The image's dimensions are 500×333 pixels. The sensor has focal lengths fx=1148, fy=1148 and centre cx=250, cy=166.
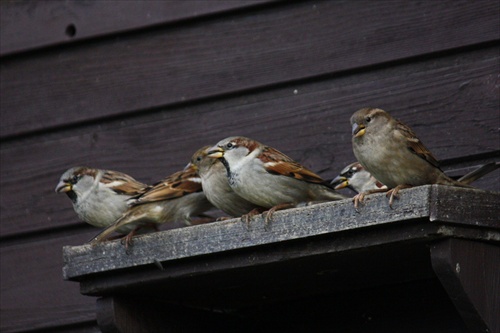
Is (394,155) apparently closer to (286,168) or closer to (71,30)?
(286,168)

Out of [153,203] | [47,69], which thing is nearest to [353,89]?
[153,203]

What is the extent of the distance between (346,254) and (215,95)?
1.07m

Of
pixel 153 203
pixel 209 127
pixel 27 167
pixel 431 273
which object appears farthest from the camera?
pixel 27 167

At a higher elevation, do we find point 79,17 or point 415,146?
point 79,17

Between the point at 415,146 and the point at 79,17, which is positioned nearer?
the point at 415,146

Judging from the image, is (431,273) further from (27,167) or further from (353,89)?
(27,167)

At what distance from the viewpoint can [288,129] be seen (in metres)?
3.44

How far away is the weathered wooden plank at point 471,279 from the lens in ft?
8.05

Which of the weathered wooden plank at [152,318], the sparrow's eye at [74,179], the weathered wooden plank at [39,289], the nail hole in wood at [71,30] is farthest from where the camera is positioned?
the nail hole in wood at [71,30]

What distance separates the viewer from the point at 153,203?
10.6 ft

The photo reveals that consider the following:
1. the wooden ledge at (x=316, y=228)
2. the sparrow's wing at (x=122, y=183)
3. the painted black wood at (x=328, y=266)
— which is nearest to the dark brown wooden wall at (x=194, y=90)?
the sparrow's wing at (x=122, y=183)

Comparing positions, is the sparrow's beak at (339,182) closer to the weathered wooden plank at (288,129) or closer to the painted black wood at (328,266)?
the weathered wooden plank at (288,129)

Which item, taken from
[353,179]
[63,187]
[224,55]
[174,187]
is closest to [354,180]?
[353,179]

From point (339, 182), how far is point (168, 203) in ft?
1.60
